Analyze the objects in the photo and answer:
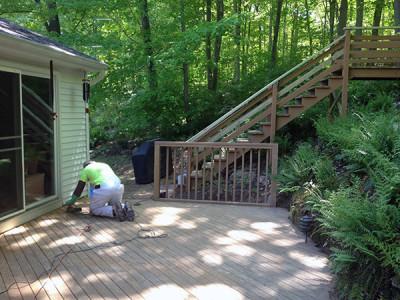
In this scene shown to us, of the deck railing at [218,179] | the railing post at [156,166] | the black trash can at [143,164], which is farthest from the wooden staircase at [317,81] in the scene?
the black trash can at [143,164]

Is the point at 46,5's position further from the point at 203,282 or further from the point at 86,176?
the point at 203,282

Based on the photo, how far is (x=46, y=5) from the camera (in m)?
10.4

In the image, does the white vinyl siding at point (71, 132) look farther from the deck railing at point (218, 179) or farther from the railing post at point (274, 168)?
the railing post at point (274, 168)

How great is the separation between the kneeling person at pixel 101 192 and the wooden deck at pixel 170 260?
5.6 inches

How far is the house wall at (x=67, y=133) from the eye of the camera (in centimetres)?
571

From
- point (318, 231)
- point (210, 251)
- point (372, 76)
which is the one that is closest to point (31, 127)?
point (210, 251)

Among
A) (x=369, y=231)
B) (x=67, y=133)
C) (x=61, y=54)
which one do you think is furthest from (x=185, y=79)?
(x=369, y=231)

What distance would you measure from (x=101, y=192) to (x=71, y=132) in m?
1.63

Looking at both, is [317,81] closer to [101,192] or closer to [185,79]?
[101,192]

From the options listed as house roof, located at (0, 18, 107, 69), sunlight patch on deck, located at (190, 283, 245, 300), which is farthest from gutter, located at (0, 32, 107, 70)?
sunlight patch on deck, located at (190, 283, 245, 300)

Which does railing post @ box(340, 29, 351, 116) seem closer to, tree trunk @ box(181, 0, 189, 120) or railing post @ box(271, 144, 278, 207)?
railing post @ box(271, 144, 278, 207)

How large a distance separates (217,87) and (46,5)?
549cm

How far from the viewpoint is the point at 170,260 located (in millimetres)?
3627

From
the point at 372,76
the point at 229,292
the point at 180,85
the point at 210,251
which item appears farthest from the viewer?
the point at 180,85
